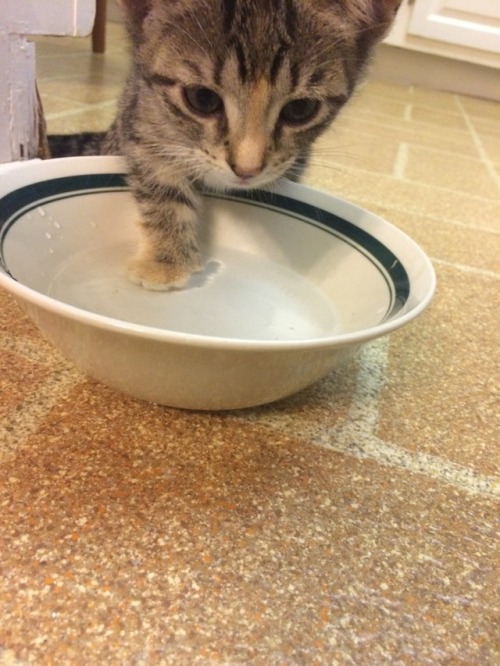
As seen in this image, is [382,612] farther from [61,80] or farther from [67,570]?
[61,80]

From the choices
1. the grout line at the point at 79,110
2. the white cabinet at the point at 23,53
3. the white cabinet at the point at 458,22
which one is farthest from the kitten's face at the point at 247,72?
the white cabinet at the point at 458,22

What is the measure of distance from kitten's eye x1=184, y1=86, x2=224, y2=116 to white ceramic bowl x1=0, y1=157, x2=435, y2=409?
185mm

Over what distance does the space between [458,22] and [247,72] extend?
3.08 metres

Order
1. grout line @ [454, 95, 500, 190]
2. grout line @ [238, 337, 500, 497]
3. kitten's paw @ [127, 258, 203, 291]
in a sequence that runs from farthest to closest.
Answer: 1. grout line @ [454, 95, 500, 190]
2. kitten's paw @ [127, 258, 203, 291]
3. grout line @ [238, 337, 500, 497]

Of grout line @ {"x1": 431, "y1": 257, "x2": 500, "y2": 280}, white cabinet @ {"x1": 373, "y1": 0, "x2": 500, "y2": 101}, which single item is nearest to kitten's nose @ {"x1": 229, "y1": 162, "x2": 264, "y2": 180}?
grout line @ {"x1": 431, "y1": 257, "x2": 500, "y2": 280}

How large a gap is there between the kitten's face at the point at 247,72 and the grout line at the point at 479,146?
49.7 inches

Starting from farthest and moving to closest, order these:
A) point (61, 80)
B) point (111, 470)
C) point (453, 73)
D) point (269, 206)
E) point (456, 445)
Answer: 1. point (453, 73)
2. point (61, 80)
3. point (269, 206)
4. point (456, 445)
5. point (111, 470)

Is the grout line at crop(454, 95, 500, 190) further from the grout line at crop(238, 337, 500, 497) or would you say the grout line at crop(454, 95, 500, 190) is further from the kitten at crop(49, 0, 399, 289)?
the grout line at crop(238, 337, 500, 497)

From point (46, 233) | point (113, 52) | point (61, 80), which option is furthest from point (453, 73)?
point (46, 233)

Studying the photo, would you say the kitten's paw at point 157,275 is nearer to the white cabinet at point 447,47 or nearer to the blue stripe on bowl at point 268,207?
the blue stripe on bowl at point 268,207

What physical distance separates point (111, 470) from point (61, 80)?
2.10m

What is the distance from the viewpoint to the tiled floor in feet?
1.44

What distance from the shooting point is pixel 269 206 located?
3.13 feet

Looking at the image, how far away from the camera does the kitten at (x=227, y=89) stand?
0.74 m
